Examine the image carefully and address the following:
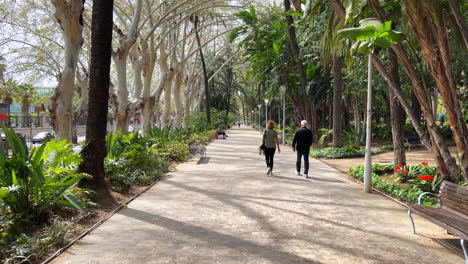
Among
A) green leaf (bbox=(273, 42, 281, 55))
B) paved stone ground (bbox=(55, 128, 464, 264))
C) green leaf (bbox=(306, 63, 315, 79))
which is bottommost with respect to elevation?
paved stone ground (bbox=(55, 128, 464, 264))

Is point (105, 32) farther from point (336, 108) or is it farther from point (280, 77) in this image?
point (280, 77)

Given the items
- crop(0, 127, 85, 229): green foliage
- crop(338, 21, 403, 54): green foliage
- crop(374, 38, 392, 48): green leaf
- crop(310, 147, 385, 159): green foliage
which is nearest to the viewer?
crop(0, 127, 85, 229): green foliage

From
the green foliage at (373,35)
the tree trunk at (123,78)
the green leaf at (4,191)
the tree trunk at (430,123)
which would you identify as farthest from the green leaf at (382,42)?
→ the tree trunk at (123,78)

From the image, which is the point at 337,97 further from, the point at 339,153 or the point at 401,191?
the point at 401,191

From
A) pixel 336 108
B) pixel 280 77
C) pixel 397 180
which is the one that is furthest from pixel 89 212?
pixel 280 77

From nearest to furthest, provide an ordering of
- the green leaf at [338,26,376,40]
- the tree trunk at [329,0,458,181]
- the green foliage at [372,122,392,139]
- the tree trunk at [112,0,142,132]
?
→ 1. the green leaf at [338,26,376,40]
2. the tree trunk at [329,0,458,181]
3. the tree trunk at [112,0,142,132]
4. the green foliage at [372,122,392,139]

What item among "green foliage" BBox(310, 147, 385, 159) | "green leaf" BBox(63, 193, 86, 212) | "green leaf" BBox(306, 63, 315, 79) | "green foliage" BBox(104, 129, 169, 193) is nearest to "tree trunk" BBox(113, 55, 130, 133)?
"green foliage" BBox(104, 129, 169, 193)

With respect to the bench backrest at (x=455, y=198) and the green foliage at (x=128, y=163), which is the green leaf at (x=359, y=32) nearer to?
the bench backrest at (x=455, y=198)

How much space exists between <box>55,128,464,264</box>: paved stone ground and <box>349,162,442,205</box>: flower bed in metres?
0.43

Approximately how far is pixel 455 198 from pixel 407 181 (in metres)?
4.19

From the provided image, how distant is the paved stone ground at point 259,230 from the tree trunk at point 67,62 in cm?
350

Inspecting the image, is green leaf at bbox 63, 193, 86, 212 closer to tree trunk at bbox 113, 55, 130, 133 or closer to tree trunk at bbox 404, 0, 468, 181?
tree trunk at bbox 404, 0, 468, 181

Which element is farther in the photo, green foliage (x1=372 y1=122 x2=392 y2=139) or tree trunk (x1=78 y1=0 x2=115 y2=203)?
green foliage (x1=372 y1=122 x2=392 y2=139)

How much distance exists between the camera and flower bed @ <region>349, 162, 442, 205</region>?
7856 millimetres
